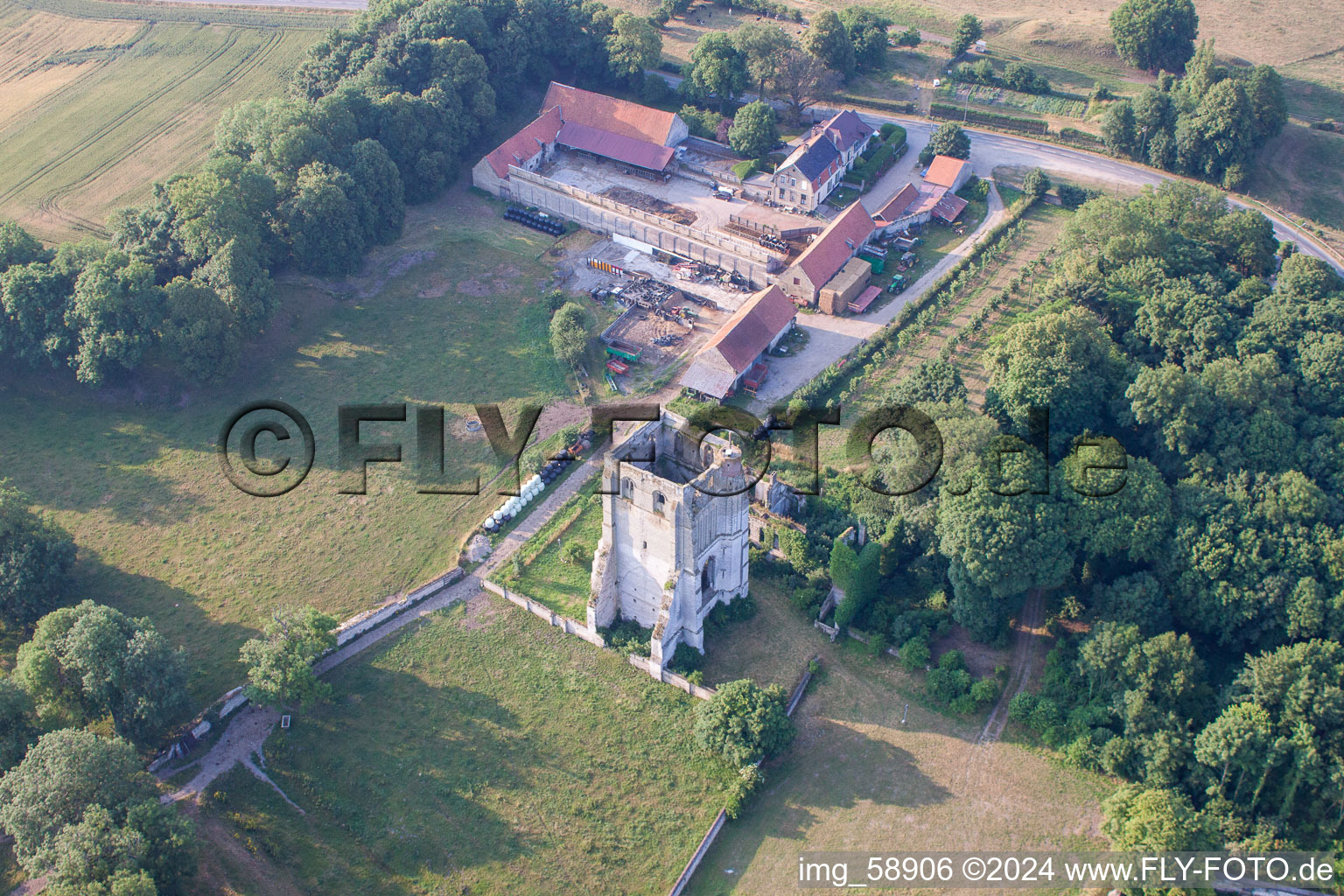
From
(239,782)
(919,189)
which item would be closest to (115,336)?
(239,782)

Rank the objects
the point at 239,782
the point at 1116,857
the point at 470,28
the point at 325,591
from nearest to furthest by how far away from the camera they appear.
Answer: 1. the point at 1116,857
2. the point at 239,782
3. the point at 325,591
4. the point at 470,28

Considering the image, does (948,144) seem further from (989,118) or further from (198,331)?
(198,331)

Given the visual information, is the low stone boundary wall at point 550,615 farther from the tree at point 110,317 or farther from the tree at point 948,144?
the tree at point 948,144

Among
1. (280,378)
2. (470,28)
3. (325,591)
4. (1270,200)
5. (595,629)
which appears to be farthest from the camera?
(470,28)

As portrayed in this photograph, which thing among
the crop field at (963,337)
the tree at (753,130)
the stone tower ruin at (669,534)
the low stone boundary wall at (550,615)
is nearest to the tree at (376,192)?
the tree at (753,130)

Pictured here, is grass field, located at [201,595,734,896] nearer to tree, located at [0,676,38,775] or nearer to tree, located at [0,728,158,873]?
tree, located at [0,728,158,873]

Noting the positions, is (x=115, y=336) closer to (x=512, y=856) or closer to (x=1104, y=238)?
(x=512, y=856)

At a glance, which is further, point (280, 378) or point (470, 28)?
point (470, 28)
